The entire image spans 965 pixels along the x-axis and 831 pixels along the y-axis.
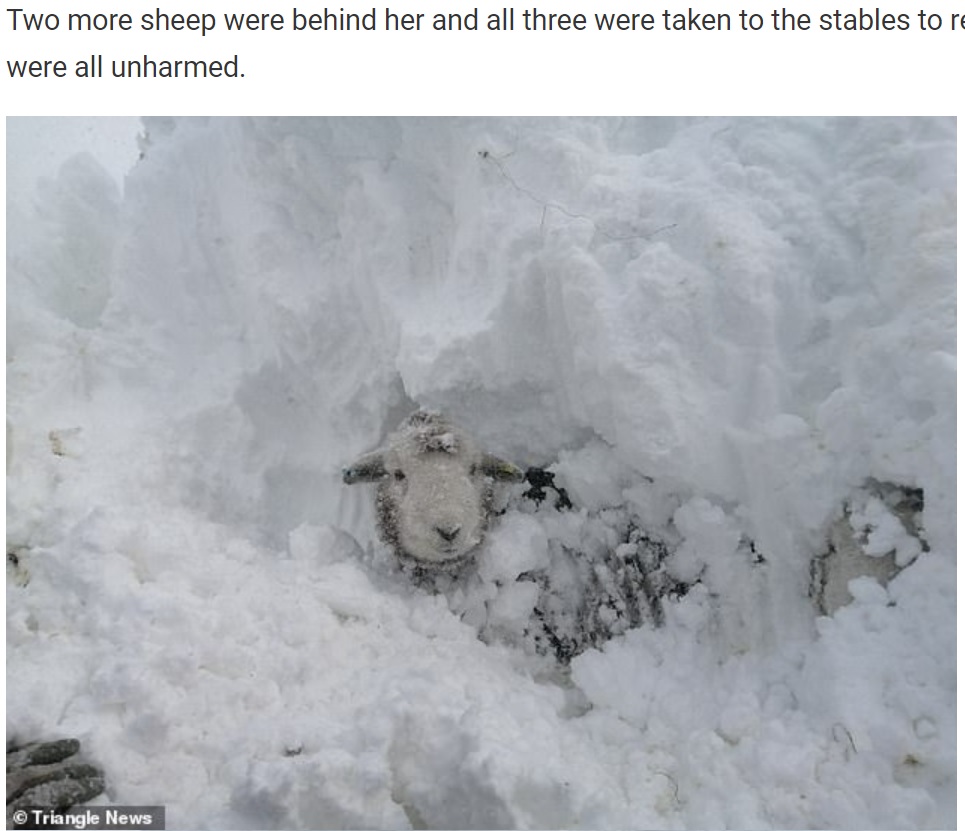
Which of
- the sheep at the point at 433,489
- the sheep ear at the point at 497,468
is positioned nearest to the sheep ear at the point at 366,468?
the sheep at the point at 433,489

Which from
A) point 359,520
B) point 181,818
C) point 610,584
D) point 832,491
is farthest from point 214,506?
point 832,491

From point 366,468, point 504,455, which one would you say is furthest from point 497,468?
point 366,468

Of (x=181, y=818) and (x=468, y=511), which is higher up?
(x=468, y=511)

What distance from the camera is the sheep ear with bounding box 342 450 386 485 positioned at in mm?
4020

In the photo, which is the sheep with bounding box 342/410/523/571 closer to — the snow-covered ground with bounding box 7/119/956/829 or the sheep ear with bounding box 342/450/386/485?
the sheep ear with bounding box 342/450/386/485

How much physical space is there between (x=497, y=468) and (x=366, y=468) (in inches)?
26.2

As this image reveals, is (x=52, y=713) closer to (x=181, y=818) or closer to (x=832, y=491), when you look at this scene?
(x=181, y=818)

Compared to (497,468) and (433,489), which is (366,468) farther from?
(497,468)

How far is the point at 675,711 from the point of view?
11.2 ft

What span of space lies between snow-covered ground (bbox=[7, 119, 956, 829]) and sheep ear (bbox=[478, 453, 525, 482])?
221mm

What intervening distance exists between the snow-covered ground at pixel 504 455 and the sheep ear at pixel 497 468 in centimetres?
22

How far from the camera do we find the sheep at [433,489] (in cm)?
381

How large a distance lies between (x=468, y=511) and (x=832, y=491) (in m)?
1.63

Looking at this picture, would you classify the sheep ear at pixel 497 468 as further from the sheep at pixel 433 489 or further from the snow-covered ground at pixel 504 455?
the snow-covered ground at pixel 504 455
